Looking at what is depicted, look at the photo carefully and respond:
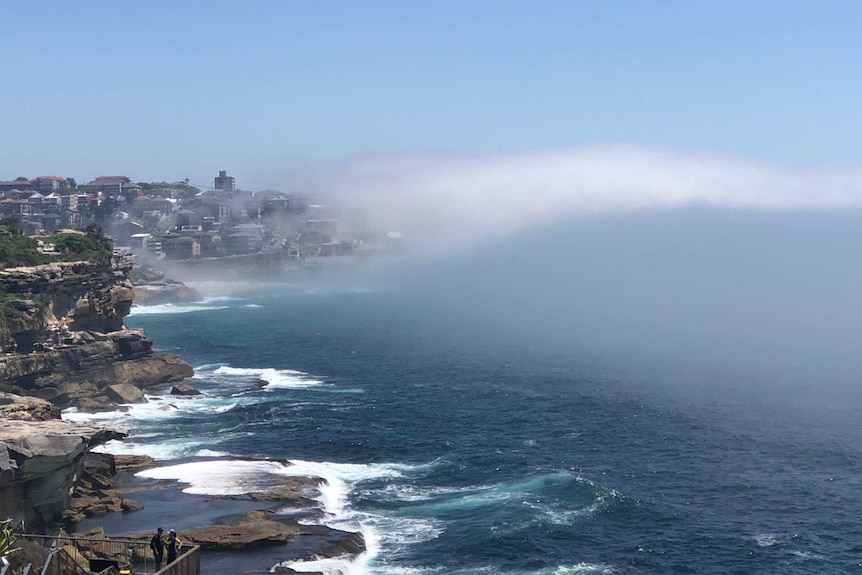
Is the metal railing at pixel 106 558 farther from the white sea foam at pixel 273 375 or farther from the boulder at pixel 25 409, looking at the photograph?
the white sea foam at pixel 273 375

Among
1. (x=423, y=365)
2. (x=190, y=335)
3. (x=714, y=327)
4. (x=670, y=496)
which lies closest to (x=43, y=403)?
(x=670, y=496)

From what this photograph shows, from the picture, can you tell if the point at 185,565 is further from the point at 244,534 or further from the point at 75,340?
the point at 75,340

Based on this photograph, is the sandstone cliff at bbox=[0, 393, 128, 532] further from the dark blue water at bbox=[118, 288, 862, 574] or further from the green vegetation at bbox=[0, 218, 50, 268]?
the green vegetation at bbox=[0, 218, 50, 268]

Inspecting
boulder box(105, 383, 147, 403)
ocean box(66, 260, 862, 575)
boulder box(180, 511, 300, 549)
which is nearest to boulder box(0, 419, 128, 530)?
ocean box(66, 260, 862, 575)

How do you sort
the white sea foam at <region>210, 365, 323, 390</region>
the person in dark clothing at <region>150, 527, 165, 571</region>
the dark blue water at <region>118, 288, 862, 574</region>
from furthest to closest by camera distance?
the white sea foam at <region>210, 365, 323, 390</region>, the dark blue water at <region>118, 288, 862, 574</region>, the person in dark clothing at <region>150, 527, 165, 571</region>

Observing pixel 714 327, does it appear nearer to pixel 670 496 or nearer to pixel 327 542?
pixel 670 496

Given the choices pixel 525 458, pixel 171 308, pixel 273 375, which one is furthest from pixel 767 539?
pixel 171 308
